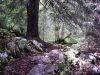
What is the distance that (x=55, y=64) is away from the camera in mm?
7148

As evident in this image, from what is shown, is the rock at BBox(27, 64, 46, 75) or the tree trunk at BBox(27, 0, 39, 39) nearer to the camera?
the rock at BBox(27, 64, 46, 75)

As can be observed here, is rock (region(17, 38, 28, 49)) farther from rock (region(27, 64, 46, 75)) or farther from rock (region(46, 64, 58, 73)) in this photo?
rock (region(46, 64, 58, 73))

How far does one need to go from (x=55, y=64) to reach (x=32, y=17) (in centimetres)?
375

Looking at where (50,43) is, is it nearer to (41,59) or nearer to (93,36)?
(93,36)

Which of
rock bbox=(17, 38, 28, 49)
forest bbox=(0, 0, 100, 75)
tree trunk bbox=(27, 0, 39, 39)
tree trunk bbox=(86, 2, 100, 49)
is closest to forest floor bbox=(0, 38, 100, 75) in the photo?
forest bbox=(0, 0, 100, 75)

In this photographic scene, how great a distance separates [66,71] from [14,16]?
5221 millimetres

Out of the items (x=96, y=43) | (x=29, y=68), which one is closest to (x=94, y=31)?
(x=96, y=43)

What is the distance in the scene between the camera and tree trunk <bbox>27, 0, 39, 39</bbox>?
10.1 meters

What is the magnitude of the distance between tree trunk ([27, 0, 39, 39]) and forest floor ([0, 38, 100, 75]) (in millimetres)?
2084

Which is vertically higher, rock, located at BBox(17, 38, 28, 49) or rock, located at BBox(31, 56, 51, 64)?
rock, located at BBox(17, 38, 28, 49)

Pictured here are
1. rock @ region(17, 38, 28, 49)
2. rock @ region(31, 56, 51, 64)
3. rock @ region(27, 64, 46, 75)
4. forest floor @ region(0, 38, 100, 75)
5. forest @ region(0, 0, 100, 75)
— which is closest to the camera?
rock @ region(27, 64, 46, 75)

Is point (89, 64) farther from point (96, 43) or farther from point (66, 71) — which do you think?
point (96, 43)

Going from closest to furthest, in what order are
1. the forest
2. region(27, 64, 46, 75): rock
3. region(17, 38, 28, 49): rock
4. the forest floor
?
region(27, 64, 46, 75): rock, the forest floor, the forest, region(17, 38, 28, 49): rock

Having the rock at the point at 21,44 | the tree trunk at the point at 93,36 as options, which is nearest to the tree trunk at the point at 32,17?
the rock at the point at 21,44
